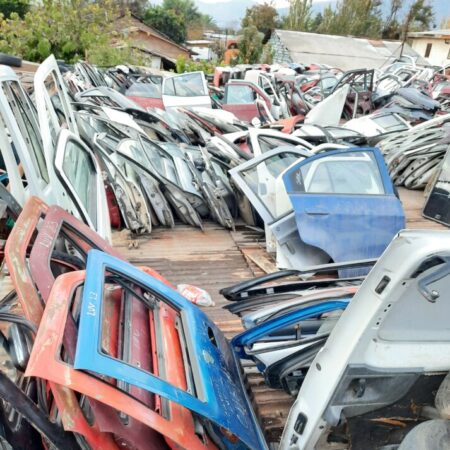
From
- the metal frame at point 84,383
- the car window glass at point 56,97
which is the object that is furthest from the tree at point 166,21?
the metal frame at point 84,383

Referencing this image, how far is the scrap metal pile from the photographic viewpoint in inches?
68.7

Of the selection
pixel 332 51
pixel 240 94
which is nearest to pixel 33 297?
pixel 240 94

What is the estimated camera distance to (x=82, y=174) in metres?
4.17

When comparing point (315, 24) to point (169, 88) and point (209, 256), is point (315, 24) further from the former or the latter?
point (209, 256)

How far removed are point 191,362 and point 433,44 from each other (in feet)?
150

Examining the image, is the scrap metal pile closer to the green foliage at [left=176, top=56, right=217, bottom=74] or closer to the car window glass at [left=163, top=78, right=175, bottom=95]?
the car window glass at [left=163, top=78, right=175, bottom=95]

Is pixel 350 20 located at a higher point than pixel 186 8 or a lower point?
lower

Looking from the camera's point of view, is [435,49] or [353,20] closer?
[435,49]

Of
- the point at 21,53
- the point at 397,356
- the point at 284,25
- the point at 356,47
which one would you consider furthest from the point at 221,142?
the point at 284,25

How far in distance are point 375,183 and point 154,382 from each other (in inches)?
147

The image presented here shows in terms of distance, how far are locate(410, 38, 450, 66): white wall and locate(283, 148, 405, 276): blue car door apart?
1541 inches

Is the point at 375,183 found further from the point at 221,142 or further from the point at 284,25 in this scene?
the point at 284,25

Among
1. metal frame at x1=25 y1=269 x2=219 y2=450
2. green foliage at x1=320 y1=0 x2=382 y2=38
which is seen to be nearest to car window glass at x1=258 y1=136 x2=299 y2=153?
metal frame at x1=25 y1=269 x2=219 y2=450

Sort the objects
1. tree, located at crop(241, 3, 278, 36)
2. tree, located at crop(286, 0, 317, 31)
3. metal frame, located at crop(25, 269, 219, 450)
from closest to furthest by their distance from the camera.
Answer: metal frame, located at crop(25, 269, 219, 450) < tree, located at crop(241, 3, 278, 36) < tree, located at crop(286, 0, 317, 31)
